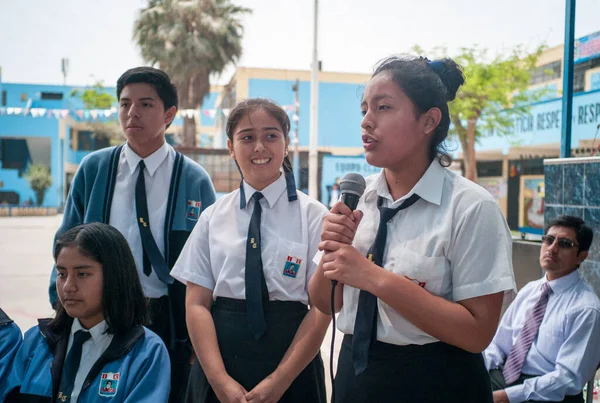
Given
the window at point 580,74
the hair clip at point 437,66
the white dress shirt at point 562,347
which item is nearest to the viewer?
the hair clip at point 437,66

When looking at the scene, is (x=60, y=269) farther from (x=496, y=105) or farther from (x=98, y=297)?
(x=496, y=105)

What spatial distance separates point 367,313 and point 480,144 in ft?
64.2

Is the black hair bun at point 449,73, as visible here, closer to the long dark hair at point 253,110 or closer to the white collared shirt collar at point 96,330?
the long dark hair at point 253,110

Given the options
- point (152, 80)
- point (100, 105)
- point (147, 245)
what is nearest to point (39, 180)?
point (100, 105)

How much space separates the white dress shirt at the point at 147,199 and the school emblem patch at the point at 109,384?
0.51 m

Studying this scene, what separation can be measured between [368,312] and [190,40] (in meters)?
20.8

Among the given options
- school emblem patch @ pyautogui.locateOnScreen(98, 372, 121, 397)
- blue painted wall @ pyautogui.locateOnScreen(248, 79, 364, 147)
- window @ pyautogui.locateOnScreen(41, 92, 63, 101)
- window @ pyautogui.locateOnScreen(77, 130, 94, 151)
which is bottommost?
school emblem patch @ pyautogui.locateOnScreen(98, 372, 121, 397)

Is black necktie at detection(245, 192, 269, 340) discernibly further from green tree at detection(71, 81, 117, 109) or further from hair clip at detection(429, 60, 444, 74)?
green tree at detection(71, 81, 117, 109)

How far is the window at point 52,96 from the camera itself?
35250mm

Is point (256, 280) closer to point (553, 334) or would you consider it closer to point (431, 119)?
point (431, 119)

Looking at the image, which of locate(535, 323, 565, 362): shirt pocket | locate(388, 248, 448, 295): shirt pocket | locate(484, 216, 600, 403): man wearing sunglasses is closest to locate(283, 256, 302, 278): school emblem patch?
locate(388, 248, 448, 295): shirt pocket

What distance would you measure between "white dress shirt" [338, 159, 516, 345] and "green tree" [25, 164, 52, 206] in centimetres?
3137

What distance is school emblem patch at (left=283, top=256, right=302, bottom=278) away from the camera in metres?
1.96

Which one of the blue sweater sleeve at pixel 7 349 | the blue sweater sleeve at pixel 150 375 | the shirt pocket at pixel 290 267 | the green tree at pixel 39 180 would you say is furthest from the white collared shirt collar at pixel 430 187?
the green tree at pixel 39 180
